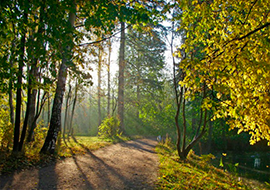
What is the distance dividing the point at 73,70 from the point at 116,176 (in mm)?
3077

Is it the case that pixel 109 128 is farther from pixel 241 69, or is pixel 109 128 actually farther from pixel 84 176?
pixel 241 69

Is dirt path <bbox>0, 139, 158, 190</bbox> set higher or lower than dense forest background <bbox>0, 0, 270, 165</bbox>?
lower

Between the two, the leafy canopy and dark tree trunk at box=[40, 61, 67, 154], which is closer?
the leafy canopy

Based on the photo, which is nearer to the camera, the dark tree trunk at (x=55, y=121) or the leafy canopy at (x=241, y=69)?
the leafy canopy at (x=241, y=69)

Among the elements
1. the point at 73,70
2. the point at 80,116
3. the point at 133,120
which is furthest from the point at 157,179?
the point at 80,116

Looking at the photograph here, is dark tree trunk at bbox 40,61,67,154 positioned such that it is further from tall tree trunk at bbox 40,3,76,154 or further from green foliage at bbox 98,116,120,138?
green foliage at bbox 98,116,120,138

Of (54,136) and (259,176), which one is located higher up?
(54,136)

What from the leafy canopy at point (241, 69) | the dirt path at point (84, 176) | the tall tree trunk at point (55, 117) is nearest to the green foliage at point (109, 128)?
the tall tree trunk at point (55, 117)

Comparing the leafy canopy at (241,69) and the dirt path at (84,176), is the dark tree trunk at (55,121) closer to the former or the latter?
the dirt path at (84,176)

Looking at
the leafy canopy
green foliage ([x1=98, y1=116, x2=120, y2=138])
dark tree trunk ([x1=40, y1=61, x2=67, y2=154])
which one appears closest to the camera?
the leafy canopy

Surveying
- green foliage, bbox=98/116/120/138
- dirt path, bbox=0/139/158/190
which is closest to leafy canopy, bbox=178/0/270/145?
dirt path, bbox=0/139/158/190

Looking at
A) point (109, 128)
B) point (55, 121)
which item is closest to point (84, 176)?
point (55, 121)

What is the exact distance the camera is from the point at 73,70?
199 inches

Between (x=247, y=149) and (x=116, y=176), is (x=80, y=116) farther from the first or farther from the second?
(x=116, y=176)
